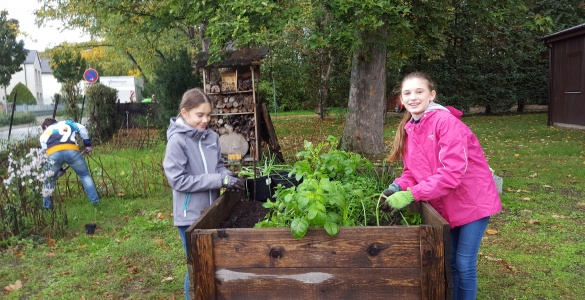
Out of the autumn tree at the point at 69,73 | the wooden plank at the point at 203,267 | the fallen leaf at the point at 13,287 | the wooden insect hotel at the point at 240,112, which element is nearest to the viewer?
the wooden plank at the point at 203,267

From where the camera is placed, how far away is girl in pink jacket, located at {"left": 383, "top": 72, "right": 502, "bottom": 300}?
2730mm

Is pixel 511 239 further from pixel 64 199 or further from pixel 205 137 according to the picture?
pixel 64 199

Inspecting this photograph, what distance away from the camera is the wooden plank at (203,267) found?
242 centimetres

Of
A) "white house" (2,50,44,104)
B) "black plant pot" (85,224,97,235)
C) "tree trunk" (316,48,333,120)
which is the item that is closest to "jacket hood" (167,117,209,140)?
"black plant pot" (85,224,97,235)

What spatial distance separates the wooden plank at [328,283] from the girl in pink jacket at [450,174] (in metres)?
0.41

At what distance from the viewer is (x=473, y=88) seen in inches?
950

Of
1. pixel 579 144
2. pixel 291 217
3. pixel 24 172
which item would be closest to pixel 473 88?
pixel 579 144

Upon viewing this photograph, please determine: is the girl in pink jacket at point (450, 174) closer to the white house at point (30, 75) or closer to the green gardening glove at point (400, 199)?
the green gardening glove at point (400, 199)

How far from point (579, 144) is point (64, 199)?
11.0 meters

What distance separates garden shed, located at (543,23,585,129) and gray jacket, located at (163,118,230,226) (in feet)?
50.4

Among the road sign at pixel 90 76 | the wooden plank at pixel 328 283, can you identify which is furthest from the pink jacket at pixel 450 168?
the road sign at pixel 90 76

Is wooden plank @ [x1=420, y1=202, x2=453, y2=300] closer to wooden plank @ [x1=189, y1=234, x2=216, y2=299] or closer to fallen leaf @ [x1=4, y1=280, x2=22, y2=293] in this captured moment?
wooden plank @ [x1=189, y1=234, x2=216, y2=299]

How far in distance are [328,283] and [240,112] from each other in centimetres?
769

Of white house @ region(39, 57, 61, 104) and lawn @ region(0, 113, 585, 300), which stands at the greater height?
white house @ region(39, 57, 61, 104)
